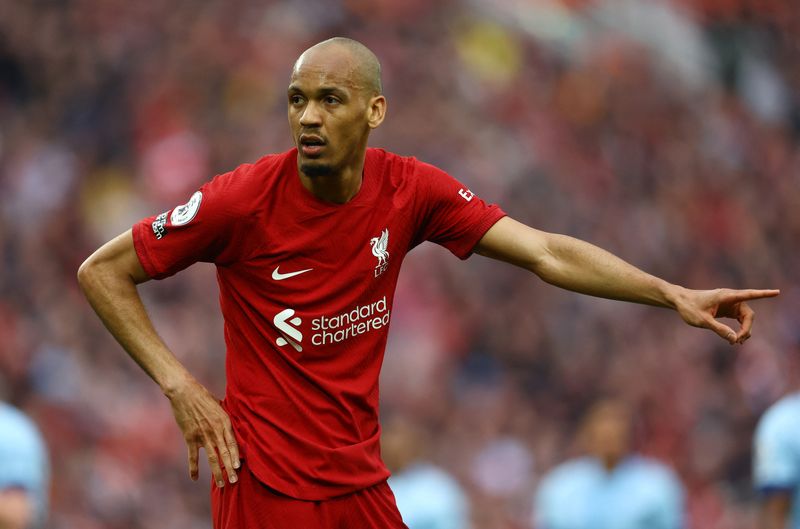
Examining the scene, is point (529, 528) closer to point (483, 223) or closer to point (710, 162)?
point (710, 162)

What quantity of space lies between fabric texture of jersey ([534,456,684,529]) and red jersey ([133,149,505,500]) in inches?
164

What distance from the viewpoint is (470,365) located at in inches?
502

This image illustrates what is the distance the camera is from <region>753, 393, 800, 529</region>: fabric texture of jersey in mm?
7027

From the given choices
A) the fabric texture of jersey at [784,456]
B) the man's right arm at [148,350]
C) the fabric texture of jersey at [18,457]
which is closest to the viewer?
the fabric texture of jersey at [18,457]

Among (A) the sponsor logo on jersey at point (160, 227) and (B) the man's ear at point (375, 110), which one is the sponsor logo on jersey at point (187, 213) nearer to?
(A) the sponsor logo on jersey at point (160, 227)

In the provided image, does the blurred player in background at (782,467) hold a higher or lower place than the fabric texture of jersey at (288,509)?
higher

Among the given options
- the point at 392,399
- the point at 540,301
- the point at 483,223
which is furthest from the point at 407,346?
the point at 483,223

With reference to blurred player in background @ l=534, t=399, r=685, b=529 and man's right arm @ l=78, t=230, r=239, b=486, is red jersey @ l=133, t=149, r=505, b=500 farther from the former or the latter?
blurred player in background @ l=534, t=399, r=685, b=529

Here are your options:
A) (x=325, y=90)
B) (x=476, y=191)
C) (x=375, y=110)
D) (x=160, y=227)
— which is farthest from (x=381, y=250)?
(x=476, y=191)

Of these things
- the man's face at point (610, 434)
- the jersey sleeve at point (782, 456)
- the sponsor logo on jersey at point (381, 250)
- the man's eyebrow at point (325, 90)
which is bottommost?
the jersey sleeve at point (782, 456)

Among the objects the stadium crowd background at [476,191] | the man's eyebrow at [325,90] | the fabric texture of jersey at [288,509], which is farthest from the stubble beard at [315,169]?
the stadium crowd background at [476,191]

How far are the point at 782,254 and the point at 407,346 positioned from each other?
13.8 ft

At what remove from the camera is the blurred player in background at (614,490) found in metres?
9.00

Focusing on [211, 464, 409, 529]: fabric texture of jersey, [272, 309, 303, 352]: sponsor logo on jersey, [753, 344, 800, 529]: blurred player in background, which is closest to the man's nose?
[272, 309, 303, 352]: sponsor logo on jersey
